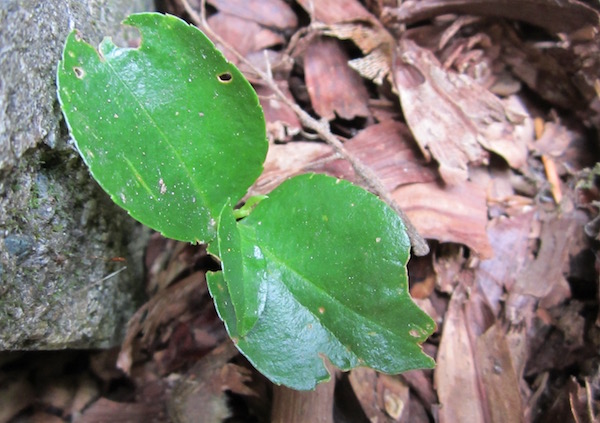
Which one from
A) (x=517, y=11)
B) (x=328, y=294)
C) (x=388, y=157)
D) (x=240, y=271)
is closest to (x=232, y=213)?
(x=240, y=271)

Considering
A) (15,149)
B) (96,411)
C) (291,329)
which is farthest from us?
(96,411)

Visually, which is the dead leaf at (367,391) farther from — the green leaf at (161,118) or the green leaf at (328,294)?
the green leaf at (161,118)

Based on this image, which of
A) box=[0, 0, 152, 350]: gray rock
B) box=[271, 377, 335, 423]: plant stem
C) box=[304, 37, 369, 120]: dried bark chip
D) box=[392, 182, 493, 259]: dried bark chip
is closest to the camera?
box=[0, 0, 152, 350]: gray rock

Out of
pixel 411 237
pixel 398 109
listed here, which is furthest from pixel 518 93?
pixel 411 237

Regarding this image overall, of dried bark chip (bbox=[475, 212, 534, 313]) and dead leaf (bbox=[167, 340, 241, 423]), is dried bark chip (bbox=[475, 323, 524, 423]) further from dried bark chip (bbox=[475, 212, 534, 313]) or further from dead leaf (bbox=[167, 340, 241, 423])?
dead leaf (bbox=[167, 340, 241, 423])

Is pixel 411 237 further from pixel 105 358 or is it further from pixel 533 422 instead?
pixel 105 358

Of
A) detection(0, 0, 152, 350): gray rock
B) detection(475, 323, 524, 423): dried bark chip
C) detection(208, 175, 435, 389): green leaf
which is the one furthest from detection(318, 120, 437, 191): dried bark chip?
detection(0, 0, 152, 350): gray rock
